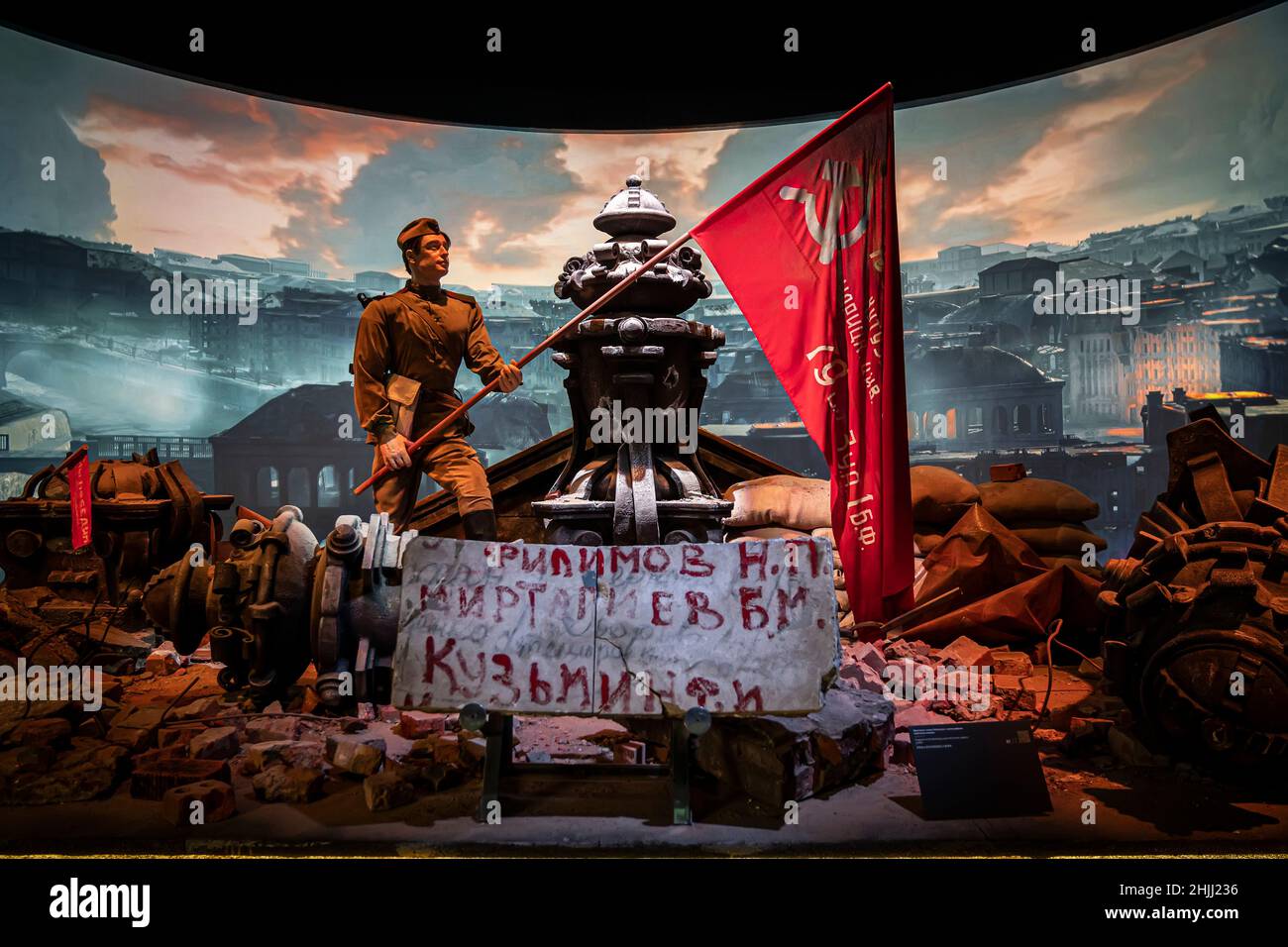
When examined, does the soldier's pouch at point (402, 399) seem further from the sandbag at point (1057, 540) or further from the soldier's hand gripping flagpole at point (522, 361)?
the sandbag at point (1057, 540)

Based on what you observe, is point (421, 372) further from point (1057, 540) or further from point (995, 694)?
point (1057, 540)

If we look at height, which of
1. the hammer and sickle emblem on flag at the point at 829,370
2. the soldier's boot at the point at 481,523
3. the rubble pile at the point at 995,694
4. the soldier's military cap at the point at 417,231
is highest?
the soldier's military cap at the point at 417,231

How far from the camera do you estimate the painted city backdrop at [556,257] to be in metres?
6.74

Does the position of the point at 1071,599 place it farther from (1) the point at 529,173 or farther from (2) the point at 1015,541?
(1) the point at 529,173

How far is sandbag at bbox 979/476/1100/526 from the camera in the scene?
5.80 m

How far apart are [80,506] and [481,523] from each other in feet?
7.19

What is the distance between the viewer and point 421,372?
4.50m

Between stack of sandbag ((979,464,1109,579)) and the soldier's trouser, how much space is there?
130 inches

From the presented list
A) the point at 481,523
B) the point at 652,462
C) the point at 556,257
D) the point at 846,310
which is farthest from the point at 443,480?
the point at 556,257

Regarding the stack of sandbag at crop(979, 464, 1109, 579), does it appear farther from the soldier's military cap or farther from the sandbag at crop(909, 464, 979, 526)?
the soldier's military cap

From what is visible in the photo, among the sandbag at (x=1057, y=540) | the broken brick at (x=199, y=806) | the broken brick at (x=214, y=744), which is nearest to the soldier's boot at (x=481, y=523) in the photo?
the broken brick at (x=214, y=744)

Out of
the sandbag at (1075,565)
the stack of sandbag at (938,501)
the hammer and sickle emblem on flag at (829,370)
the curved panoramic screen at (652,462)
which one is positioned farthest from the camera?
the stack of sandbag at (938,501)

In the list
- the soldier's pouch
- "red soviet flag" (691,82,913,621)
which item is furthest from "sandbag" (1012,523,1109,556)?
the soldier's pouch

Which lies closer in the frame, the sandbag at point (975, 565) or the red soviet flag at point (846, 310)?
the red soviet flag at point (846, 310)
